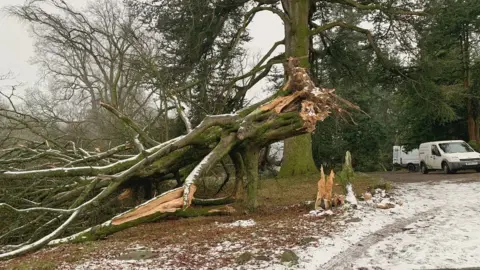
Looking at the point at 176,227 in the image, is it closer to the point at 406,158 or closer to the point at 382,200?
the point at 382,200

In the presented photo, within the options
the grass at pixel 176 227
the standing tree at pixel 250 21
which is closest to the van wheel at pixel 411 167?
the standing tree at pixel 250 21

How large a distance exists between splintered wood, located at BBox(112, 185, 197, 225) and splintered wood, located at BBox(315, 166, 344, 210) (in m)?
2.49

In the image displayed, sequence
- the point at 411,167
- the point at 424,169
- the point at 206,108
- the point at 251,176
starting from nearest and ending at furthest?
the point at 251,176, the point at 206,108, the point at 424,169, the point at 411,167

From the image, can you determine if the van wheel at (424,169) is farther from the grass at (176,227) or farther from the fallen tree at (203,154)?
the fallen tree at (203,154)

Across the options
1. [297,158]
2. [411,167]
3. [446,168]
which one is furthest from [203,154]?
[411,167]

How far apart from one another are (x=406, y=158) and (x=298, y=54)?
18994 mm

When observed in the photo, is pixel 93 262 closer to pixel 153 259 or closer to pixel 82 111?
pixel 153 259

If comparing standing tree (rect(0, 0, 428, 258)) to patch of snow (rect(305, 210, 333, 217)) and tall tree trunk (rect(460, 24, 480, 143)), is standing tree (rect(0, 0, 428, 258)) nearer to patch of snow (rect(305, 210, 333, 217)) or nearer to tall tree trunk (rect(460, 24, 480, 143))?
patch of snow (rect(305, 210, 333, 217))

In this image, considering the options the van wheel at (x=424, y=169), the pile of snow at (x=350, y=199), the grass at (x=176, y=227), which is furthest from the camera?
the van wheel at (x=424, y=169)

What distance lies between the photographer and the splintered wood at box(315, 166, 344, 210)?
26.2ft

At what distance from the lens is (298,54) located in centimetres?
1484

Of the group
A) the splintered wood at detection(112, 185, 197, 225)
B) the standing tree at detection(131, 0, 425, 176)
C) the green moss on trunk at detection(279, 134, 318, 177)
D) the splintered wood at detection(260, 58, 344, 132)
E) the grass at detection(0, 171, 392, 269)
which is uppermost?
the standing tree at detection(131, 0, 425, 176)

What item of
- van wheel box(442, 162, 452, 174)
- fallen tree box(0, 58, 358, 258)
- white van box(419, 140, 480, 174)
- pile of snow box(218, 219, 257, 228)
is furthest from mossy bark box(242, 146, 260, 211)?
van wheel box(442, 162, 452, 174)

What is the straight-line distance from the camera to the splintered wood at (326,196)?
7989 millimetres
